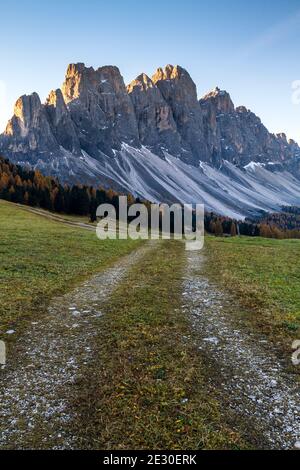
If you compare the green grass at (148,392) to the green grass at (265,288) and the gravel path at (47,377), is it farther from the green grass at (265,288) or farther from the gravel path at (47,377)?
the green grass at (265,288)

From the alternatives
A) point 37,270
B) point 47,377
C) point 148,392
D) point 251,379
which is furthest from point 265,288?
point 37,270

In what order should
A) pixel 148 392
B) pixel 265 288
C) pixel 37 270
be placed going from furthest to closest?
pixel 37 270 < pixel 265 288 < pixel 148 392

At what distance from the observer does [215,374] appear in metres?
10.2

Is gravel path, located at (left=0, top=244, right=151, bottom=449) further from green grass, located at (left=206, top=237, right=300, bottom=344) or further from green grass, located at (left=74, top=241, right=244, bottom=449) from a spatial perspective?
green grass, located at (left=206, top=237, right=300, bottom=344)

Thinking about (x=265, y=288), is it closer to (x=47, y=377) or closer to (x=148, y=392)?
(x=148, y=392)

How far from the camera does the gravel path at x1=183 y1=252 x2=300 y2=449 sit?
26.1 ft

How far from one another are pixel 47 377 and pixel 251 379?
19.2 ft

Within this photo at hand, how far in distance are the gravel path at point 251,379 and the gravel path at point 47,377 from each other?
4.01 meters

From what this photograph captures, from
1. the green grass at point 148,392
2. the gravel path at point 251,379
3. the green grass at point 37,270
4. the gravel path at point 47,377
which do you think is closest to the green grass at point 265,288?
the gravel path at point 251,379

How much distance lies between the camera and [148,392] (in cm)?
916

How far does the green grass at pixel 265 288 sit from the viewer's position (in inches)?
583

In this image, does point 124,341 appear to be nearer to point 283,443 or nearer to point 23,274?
point 283,443

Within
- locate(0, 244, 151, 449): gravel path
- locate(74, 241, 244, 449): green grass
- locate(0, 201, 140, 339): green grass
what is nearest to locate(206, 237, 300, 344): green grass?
locate(74, 241, 244, 449): green grass
